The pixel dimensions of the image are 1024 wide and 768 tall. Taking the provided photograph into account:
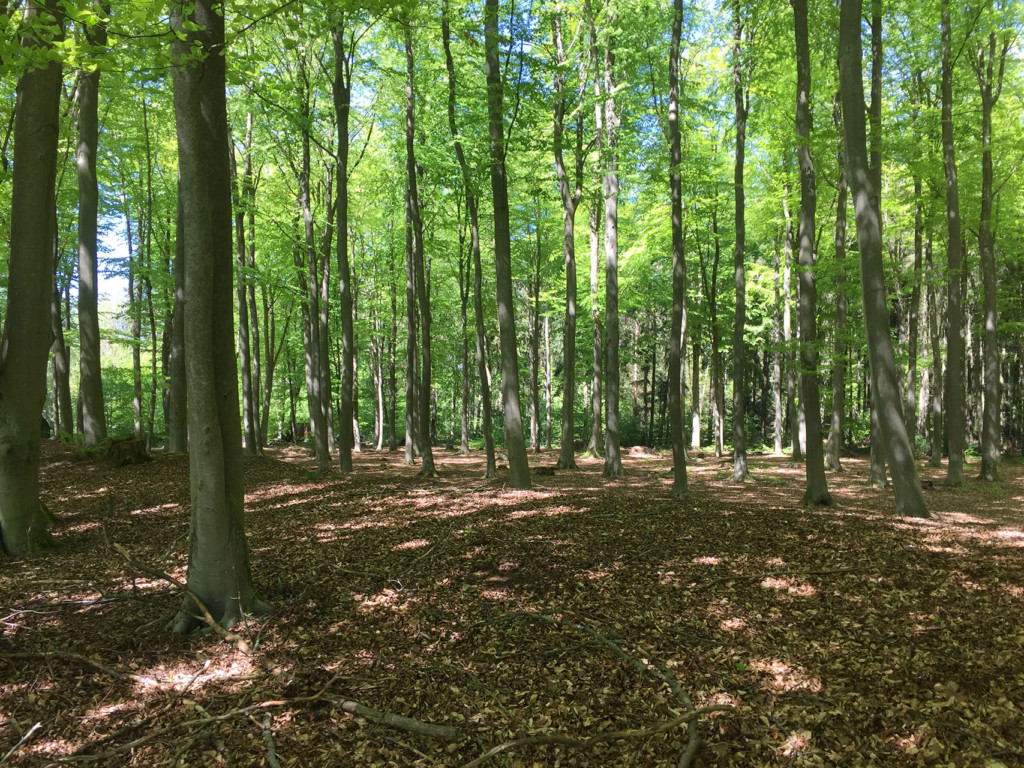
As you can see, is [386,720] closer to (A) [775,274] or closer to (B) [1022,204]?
(A) [775,274]

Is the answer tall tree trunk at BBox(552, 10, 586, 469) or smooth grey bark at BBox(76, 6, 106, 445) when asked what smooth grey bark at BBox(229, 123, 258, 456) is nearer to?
smooth grey bark at BBox(76, 6, 106, 445)

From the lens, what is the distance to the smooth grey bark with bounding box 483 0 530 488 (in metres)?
9.16

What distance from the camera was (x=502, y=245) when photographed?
9617 mm

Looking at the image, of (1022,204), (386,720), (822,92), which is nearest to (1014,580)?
(386,720)

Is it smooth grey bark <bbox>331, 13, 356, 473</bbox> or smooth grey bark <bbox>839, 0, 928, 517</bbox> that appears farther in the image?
smooth grey bark <bbox>331, 13, 356, 473</bbox>

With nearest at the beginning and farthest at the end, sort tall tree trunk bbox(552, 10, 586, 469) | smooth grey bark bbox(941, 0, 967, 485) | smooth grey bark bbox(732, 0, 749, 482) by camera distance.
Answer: smooth grey bark bbox(941, 0, 967, 485), smooth grey bark bbox(732, 0, 749, 482), tall tree trunk bbox(552, 10, 586, 469)

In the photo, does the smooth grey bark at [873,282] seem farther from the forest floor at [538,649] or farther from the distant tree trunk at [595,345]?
the distant tree trunk at [595,345]

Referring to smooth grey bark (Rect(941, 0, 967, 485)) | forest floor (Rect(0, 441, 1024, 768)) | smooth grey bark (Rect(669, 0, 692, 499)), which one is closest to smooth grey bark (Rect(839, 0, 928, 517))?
forest floor (Rect(0, 441, 1024, 768))

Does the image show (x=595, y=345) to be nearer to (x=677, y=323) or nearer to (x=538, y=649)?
(x=677, y=323)

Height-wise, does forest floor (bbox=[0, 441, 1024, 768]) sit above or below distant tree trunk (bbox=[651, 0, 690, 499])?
below

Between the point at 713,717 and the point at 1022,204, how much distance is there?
948 inches

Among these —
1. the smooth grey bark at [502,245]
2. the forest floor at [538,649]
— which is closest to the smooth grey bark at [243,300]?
the smooth grey bark at [502,245]

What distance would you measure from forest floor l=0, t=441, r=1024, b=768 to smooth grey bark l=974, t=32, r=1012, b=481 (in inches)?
391

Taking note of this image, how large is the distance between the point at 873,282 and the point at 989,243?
1013cm
